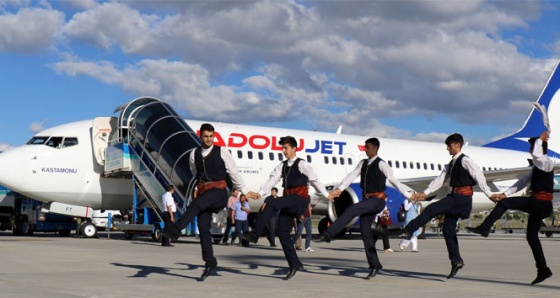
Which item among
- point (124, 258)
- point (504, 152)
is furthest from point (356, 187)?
point (504, 152)

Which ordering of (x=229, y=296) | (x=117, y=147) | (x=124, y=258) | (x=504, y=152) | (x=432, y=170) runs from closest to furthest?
(x=229, y=296)
(x=124, y=258)
(x=117, y=147)
(x=432, y=170)
(x=504, y=152)

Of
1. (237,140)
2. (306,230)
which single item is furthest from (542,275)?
(237,140)

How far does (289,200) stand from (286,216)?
23 cm

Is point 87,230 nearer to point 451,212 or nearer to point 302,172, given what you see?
point 302,172

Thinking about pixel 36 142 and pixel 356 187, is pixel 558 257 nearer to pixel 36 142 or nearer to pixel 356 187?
pixel 356 187

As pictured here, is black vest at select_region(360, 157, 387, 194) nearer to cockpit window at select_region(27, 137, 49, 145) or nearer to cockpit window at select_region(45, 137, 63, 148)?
cockpit window at select_region(45, 137, 63, 148)

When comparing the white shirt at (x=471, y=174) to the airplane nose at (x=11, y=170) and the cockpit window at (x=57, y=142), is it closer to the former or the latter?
the airplane nose at (x=11, y=170)

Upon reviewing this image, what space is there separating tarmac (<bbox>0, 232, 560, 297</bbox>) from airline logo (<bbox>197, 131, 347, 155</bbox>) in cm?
828

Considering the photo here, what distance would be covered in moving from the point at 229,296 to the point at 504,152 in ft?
84.2

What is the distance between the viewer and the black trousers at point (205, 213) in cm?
890

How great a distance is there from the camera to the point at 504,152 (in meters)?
31.2

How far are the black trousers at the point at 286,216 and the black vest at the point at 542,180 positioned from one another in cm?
275

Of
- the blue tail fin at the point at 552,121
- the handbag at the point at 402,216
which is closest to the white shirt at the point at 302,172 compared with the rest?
the handbag at the point at 402,216

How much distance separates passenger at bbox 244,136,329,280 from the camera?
30.1 ft
